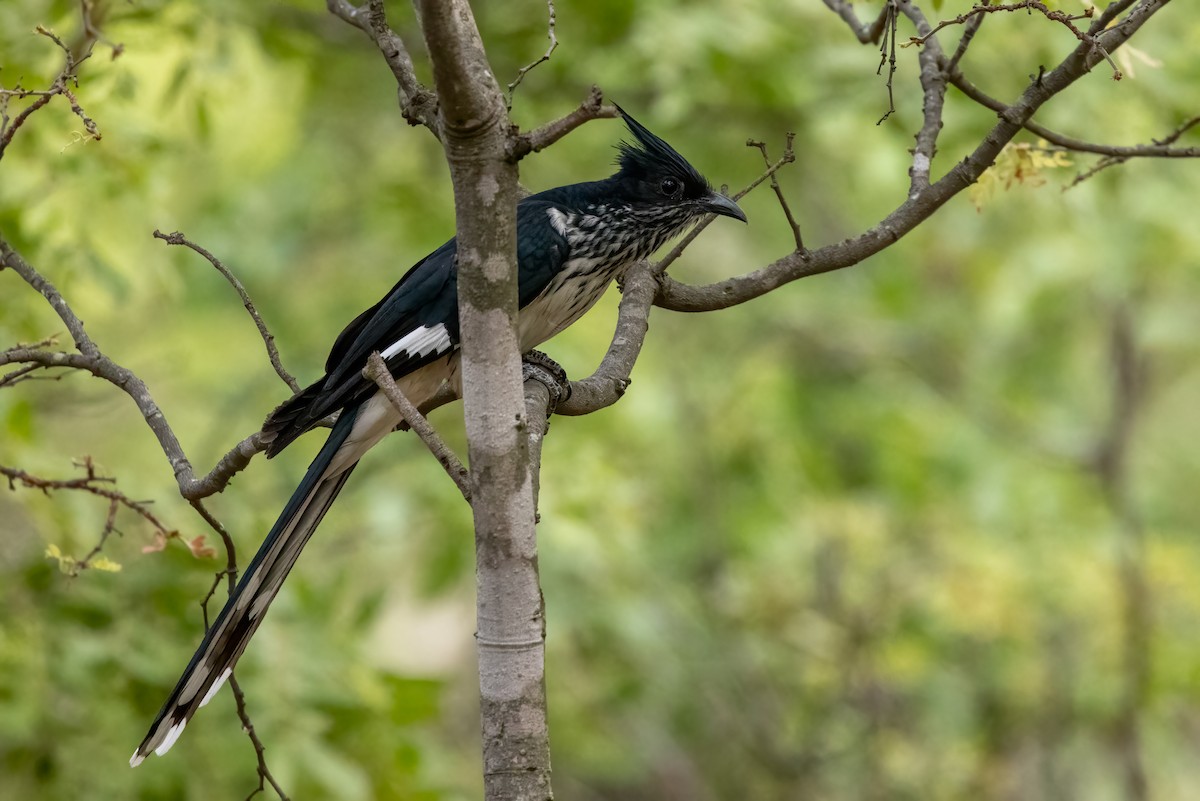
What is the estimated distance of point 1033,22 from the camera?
493 cm

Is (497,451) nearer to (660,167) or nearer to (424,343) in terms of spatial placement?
(424,343)

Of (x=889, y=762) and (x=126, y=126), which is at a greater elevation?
(x=126, y=126)

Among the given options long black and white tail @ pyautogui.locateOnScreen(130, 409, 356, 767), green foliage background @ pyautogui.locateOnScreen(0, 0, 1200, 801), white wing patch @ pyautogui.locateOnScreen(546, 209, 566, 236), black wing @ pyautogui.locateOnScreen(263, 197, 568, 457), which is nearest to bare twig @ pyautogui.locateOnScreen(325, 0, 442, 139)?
black wing @ pyautogui.locateOnScreen(263, 197, 568, 457)

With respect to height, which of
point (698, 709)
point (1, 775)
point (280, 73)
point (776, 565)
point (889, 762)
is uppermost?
point (280, 73)

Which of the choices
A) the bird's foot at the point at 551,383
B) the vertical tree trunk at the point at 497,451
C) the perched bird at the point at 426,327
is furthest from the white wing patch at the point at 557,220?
the vertical tree trunk at the point at 497,451

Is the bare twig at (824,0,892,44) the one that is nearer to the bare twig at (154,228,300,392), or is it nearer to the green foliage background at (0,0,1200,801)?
the green foliage background at (0,0,1200,801)

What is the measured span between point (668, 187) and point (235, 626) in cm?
169

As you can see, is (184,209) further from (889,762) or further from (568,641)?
(889,762)

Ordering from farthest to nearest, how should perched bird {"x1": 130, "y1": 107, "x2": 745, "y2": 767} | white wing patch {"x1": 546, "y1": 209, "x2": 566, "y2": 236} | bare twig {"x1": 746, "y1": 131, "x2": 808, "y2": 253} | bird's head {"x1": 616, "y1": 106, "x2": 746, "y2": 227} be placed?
bird's head {"x1": 616, "y1": 106, "x2": 746, "y2": 227} < white wing patch {"x1": 546, "y1": 209, "x2": 566, "y2": 236} < perched bird {"x1": 130, "y1": 107, "x2": 745, "y2": 767} < bare twig {"x1": 746, "y1": 131, "x2": 808, "y2": 253}

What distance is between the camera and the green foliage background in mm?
3852

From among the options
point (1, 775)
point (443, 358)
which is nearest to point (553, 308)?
point (443, 358)

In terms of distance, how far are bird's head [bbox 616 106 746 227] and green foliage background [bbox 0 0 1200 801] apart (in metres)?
0.96

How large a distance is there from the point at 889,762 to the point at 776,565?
1328mm

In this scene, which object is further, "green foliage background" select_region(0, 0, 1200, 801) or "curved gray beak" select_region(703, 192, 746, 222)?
"green foliage background" select_region(0, 0, 1200, 801)
